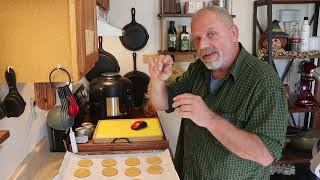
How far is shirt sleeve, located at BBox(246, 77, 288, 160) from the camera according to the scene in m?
1.13

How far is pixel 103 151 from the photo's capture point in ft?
5.28

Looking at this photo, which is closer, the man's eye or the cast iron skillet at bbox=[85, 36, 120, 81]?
the man's eye

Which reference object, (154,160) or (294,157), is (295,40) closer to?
(294,157)

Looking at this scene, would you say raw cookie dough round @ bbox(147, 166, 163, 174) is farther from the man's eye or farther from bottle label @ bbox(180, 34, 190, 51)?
bottle label @ bbox(180, 34, 190, 51)

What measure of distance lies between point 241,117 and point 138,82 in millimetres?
1481

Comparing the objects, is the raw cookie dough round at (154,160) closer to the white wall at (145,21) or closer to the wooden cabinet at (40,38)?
the wooden cabinet at (40,38)

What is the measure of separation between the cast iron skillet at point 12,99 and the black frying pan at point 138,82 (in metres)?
1.59

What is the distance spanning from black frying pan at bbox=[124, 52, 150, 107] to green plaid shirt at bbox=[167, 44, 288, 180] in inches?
45.1

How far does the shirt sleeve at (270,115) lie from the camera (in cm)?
113

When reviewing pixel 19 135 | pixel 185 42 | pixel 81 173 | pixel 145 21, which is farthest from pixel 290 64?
pixel 19 135

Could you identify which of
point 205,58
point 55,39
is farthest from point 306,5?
point 55,39

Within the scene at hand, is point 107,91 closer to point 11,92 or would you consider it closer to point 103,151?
point 103,151

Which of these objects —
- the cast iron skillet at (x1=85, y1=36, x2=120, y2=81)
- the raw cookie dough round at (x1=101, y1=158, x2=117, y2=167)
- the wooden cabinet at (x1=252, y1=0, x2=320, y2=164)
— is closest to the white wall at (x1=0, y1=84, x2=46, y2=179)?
the raw cookie dough round at (x1=101, y1=158, x2=117, y2=167)

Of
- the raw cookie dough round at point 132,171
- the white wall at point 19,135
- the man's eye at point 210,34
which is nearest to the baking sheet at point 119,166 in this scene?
the raw cookie dough round at point 132,171
